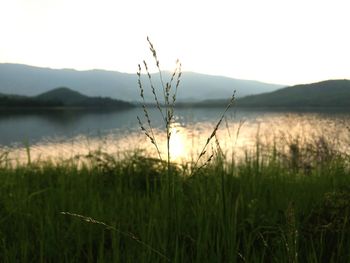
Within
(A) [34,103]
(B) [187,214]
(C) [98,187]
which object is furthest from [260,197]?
(A) [34,103]

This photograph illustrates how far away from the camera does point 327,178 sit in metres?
6.43

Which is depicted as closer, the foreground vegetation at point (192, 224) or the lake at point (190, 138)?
the foreground vegetation at point (192, 224)

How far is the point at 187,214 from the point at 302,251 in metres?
1.21

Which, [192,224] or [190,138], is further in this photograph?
[190,138]

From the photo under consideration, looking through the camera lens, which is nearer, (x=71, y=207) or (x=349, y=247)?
(x=349, y=247)

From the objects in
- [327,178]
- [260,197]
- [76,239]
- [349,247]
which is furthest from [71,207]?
[327,178]

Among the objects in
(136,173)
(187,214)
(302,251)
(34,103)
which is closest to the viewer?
(302,251)

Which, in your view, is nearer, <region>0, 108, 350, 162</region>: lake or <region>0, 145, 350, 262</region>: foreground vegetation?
<region>0, 145, 350, 262</region>: foreground vegetation

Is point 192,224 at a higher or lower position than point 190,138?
lower

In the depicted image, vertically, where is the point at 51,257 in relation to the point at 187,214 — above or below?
below

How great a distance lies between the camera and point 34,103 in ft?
548

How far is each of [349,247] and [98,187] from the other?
489 centimetres

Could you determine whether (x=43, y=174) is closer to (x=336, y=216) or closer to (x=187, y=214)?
(x=187, y=214)

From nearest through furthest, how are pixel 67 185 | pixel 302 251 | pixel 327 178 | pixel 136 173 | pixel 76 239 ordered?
pixel 302 251 → pixel 76 239 → pixel 327 178 → pixel 67 185 → pixel 136 173
